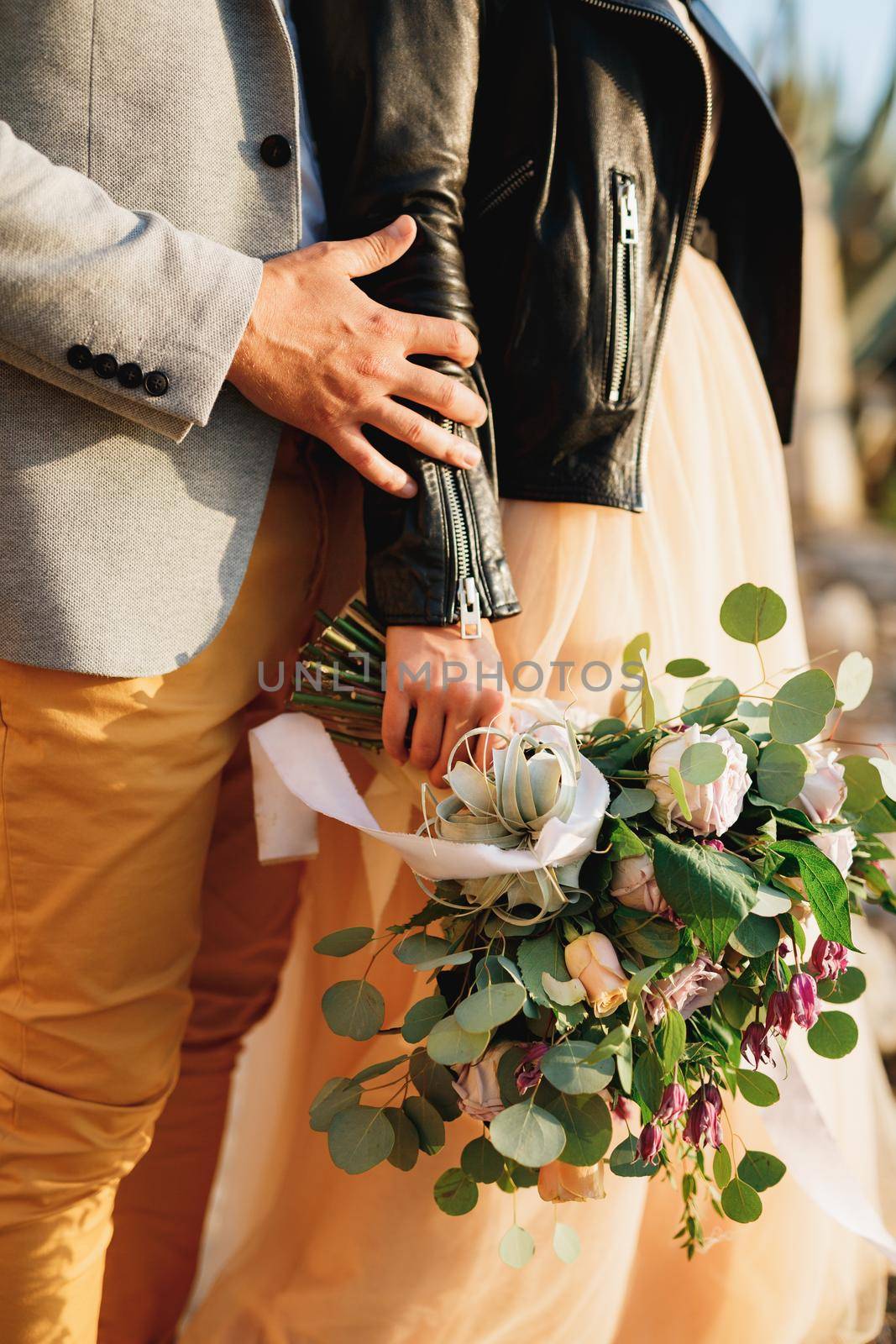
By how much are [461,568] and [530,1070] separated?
1.58 feet

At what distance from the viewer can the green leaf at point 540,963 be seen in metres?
0.86

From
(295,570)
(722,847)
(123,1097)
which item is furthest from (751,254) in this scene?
(123,1097)

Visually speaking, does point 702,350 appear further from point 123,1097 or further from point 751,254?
point 123,1097

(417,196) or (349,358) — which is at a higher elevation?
(417,196)

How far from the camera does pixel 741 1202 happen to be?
966 millimetres

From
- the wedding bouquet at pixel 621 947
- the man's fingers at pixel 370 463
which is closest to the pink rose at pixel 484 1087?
the wedding bouquet at pixel 621 947

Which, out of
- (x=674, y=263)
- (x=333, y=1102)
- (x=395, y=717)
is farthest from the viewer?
(x=674, y=263)

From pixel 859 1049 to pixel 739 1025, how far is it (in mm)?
698

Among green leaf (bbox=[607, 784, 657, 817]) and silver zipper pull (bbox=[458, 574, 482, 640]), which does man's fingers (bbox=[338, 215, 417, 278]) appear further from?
green leaf (bbox=[607, 784, 657, 817])

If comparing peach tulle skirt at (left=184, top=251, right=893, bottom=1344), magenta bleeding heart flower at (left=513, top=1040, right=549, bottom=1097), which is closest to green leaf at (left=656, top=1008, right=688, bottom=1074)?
magenta bleeding heart flower at (left=513, top=1040, right=549, bottom=1097)

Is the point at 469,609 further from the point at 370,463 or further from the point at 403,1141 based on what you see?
the point at 403,1141

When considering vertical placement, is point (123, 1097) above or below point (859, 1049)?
above

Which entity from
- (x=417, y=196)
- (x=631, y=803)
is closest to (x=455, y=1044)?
(x=631, y=803)

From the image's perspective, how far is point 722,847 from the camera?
3.00 feet
